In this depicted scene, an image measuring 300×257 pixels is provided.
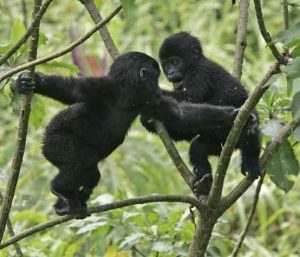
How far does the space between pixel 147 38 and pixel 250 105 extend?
285 inches

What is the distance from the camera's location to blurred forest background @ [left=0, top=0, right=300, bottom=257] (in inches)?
168

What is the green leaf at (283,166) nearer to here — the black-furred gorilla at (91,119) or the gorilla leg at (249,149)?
the gorilla leg at (249,149)

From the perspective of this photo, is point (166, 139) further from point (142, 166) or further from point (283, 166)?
point (142, 166)

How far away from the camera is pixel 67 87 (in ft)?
11.4

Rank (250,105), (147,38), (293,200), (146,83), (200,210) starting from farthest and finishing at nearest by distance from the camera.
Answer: (147,38)
(293,200)
(146,83)
(200,210)
(250,105)

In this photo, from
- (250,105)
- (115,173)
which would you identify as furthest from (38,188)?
(250,105)

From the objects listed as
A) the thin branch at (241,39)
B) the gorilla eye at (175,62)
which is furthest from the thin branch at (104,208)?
the gorilla eye at (175,62)

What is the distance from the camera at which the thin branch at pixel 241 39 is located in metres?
4.43

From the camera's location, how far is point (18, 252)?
4.02 metres

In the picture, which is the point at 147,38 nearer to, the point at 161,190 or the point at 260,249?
the point at 161,190

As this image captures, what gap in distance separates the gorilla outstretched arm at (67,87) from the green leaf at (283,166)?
1.07 m

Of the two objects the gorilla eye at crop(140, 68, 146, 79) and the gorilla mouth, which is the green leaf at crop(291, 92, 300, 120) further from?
the gorilla mouth

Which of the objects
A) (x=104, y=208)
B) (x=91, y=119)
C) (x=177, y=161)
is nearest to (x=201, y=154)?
(x=177, y=161)

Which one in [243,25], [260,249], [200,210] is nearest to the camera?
[200,210]
